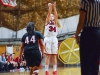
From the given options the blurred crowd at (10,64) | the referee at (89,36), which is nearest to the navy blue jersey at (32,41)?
the referee at (89,36)

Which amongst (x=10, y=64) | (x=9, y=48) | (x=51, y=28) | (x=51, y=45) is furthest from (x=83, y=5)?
(x=9, y=48)

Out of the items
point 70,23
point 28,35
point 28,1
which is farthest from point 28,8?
point 28,35

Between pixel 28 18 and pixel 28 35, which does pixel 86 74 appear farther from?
pixel 28 18

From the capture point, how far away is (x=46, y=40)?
29.8ft

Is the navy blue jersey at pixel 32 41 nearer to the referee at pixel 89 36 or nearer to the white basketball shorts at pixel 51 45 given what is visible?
the white basketball shorts at pixel 51 45

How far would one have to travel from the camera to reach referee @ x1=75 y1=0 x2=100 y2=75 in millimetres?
3564

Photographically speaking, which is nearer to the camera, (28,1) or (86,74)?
(86,74)

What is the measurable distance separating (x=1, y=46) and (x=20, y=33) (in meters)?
2.00

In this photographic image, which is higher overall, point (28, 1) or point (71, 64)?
point (28, 1)

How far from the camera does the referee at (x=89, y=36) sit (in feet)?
11.7

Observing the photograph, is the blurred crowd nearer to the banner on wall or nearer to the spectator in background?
the spectator in background

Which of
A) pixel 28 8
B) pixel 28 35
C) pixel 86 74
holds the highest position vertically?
pixel 28 8

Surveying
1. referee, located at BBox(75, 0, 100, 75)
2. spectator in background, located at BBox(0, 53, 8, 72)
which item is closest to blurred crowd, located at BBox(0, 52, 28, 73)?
spectator in background, located at BBox(0, 53, 8, 72)

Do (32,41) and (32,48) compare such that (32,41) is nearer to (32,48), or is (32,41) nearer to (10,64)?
(32,48)
